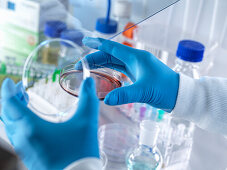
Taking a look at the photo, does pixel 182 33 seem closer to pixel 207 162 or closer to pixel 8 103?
pixel 207 162

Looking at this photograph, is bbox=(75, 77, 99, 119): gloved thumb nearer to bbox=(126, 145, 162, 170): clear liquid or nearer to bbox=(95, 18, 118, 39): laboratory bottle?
bbox=(126, 145, 162, 170): clear liquid

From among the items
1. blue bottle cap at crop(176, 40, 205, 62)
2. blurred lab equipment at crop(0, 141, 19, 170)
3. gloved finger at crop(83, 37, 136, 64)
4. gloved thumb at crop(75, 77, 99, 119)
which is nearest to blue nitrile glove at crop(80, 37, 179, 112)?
gloved finger at crop(83, 37, 136, 64)

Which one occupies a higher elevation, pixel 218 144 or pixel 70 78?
pixel 70 78

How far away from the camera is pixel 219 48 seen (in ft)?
4.56

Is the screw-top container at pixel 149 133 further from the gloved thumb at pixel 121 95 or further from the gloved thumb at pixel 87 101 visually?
the gloved thumb at pixel 87 101

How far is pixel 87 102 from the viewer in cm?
61

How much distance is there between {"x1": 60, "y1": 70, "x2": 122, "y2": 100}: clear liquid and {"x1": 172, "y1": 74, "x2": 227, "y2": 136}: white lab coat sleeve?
0.69 ft

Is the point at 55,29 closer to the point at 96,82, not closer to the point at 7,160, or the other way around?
the point at 96,82

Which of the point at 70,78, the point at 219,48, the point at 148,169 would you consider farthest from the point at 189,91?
the point at 219,48

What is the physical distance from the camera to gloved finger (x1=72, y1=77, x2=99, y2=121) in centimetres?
60

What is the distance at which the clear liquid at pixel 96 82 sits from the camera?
0.72m

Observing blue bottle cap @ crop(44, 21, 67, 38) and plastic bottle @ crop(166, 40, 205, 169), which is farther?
blue bottle cap @ crop(44, 21, 67, 38)

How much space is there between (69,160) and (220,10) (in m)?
1.08

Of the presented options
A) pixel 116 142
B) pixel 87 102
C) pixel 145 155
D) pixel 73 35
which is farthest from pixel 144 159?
pixel 73 35
